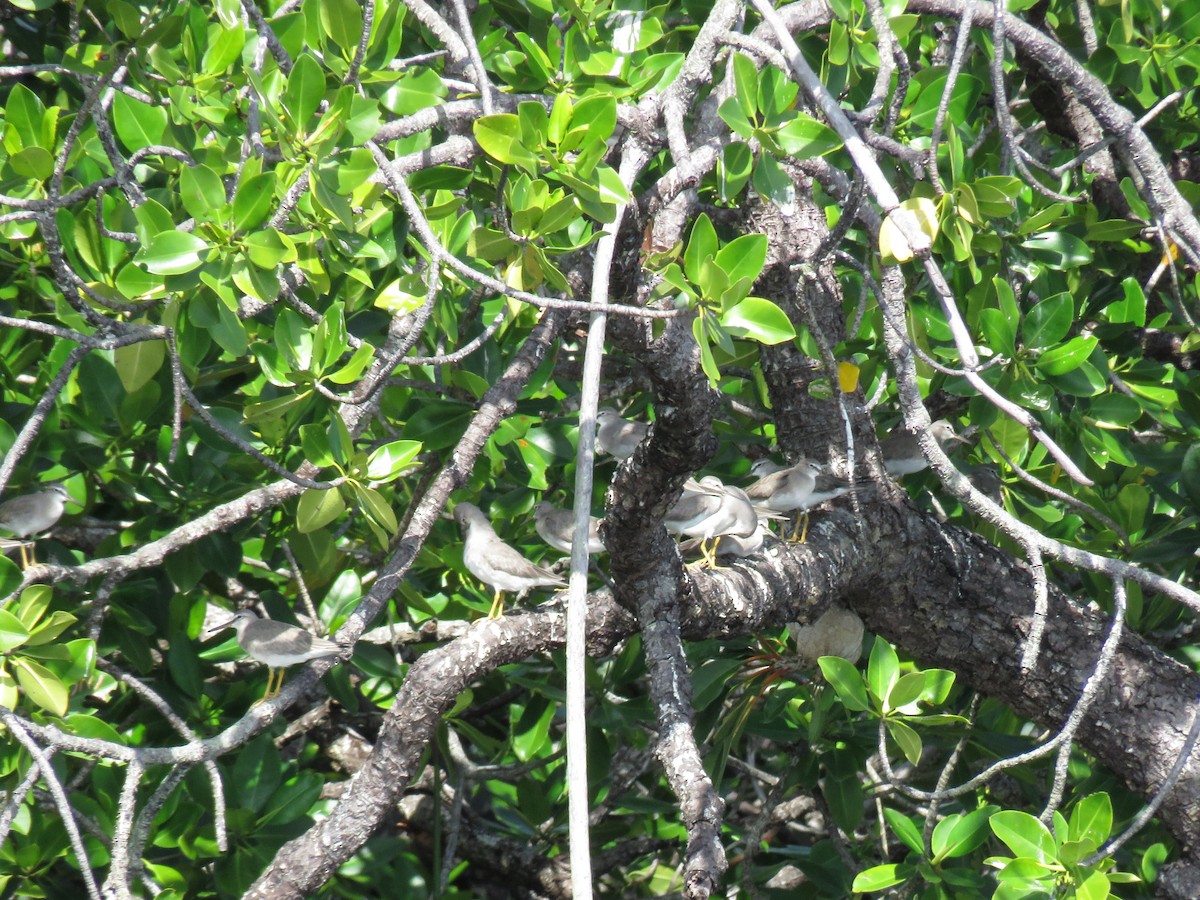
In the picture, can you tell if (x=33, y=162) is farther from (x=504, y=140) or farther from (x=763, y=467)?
(x=763, y=467)

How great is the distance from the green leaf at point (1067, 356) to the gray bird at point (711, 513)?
161 centimetres

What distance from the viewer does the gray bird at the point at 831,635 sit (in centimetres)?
352

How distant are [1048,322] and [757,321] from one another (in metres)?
1.25

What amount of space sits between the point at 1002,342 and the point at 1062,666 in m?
1.06

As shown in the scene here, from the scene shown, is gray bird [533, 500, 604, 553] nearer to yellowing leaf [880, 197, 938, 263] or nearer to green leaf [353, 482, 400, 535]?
green leaf [353, 482, 400, 535]

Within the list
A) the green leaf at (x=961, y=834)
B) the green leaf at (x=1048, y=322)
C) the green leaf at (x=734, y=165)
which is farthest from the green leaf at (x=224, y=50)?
the green leaf at (x=961, y=834)

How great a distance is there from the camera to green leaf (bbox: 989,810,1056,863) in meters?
2.52

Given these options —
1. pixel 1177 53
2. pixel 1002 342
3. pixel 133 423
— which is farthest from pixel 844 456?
pixel 133 423

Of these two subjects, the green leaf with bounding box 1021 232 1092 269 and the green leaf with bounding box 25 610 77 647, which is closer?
the green leaf with bounding box 25 610 77 647

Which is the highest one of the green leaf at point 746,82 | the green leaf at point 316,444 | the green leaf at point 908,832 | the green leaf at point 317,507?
the green leaf at point 746,82

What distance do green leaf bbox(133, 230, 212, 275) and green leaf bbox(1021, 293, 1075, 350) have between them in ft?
6.58

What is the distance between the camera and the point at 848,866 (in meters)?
3.46

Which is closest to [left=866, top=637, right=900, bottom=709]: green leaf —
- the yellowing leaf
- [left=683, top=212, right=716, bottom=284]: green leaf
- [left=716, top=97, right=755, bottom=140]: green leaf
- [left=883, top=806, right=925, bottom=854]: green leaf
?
[left=883, top=806, right=925, bottom=854]: green leaf

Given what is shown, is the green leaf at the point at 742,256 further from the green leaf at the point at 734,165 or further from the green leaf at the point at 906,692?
the green leaf at the point at 906,692
